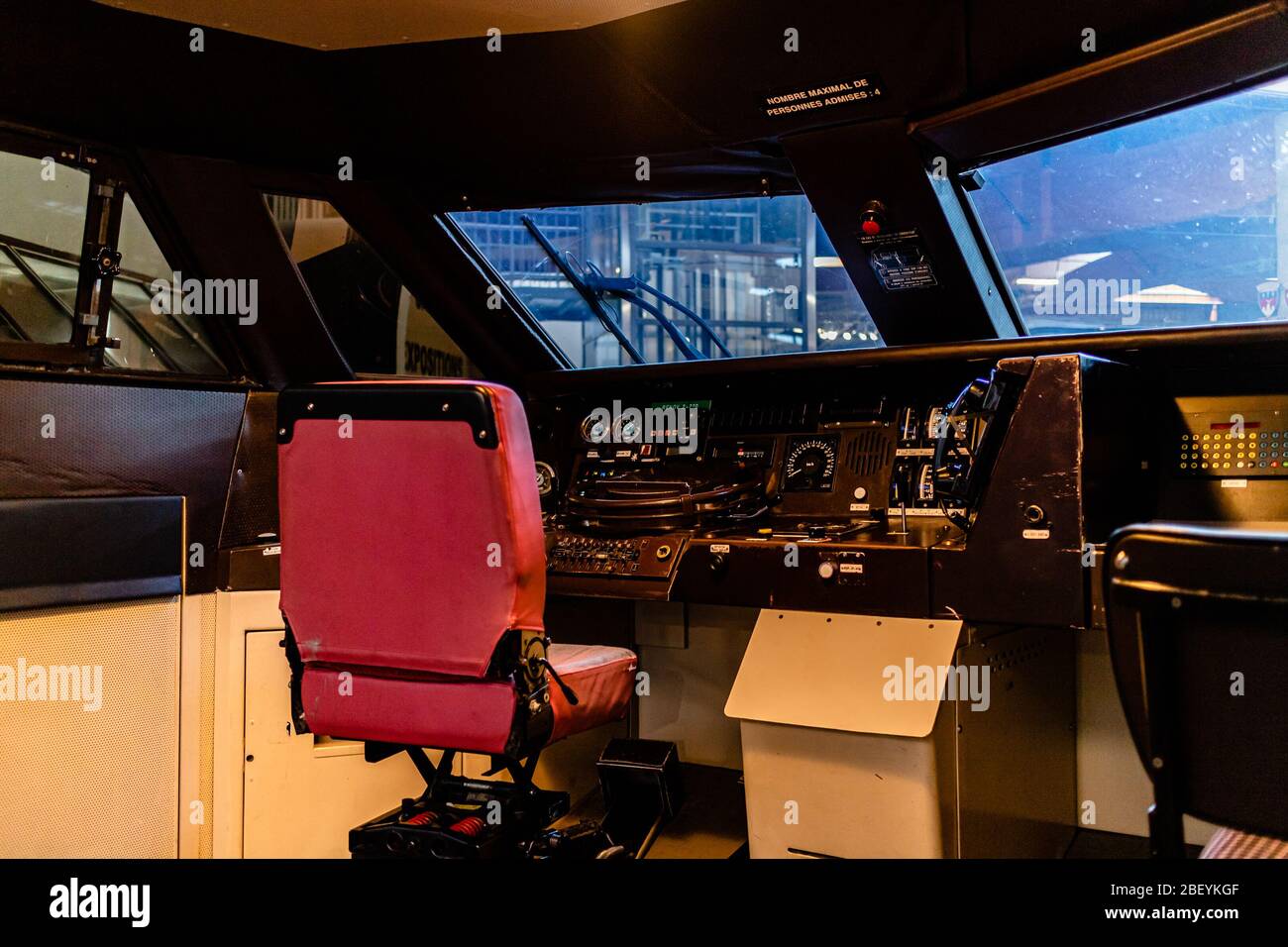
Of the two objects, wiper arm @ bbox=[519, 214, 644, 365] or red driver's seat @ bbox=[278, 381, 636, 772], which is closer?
red driver's seat @ bbox=[278, 381, 636, 772]

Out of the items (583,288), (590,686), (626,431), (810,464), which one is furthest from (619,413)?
(590,686)

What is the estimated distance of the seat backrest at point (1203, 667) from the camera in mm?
1057

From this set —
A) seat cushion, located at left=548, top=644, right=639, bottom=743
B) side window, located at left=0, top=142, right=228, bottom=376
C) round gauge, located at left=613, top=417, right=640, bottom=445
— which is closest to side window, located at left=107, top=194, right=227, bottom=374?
side window, located at left=0, top=142, right=228, bottom=376

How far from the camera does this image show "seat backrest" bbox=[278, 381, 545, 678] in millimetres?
1785

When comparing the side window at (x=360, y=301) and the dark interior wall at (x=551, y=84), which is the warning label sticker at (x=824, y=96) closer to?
the dark interior wall at (x=551, y=84)

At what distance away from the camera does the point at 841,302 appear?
118 inches

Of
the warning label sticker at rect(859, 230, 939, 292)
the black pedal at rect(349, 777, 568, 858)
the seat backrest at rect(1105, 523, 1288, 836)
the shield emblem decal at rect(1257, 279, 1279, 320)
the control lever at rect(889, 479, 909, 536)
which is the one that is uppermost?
the warning label sticker at rect(859, 230, 939, 292)

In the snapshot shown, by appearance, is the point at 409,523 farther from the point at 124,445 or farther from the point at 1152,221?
the point at 1152,221

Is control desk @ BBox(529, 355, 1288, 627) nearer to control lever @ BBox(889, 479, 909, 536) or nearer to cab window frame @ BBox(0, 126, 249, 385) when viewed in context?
control lever @ BBox(889, 479, 909, 536)

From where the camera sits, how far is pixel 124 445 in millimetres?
2574
